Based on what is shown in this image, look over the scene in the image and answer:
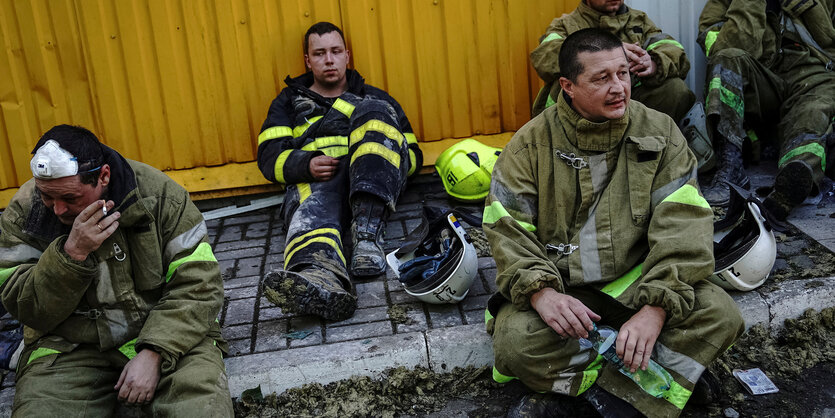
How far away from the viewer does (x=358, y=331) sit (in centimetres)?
383

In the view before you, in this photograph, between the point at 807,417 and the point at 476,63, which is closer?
the point at 807,417

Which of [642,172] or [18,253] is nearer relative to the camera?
[18,253]

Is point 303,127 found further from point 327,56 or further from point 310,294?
point 310,294

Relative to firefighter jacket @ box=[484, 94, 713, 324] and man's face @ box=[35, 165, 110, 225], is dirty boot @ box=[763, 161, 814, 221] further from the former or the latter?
man's face @ box=[35, 165, 110, 225]

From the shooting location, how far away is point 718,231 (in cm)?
395

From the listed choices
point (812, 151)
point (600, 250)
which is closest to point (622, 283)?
point (600, 250)

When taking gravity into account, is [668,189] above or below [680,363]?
above

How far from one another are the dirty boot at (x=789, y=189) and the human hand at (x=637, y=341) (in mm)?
2016

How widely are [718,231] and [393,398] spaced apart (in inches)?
72.0

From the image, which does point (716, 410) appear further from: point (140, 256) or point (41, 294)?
point (41, 294)

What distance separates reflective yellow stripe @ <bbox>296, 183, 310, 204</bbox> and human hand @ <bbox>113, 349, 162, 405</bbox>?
6.34 ft

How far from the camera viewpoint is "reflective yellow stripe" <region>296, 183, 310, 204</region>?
4.93 meters

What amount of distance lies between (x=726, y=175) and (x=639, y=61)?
0.90 metres

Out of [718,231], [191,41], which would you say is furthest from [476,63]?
[718,231]
